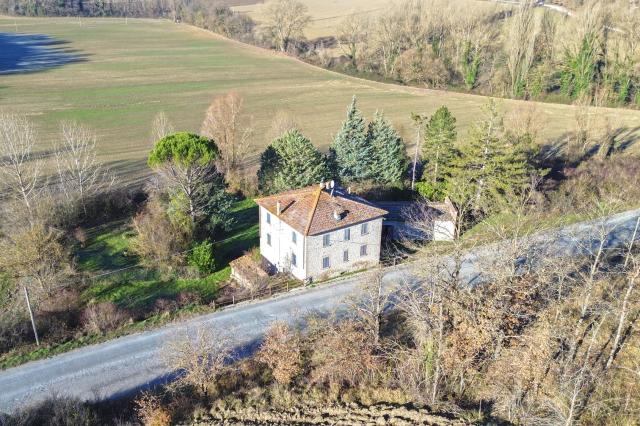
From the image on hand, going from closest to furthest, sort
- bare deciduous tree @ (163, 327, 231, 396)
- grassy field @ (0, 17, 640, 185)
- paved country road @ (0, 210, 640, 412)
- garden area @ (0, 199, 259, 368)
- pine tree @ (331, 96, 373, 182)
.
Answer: bare deciduous tree @ (163, 327, 231, 396) → paved country road @ (0, 210, 640, 412) → garden area @ (0, 199, 259, 368) → pine tree @ (331, 96, 373, 182) → grassy field @ (0, 17, 640, 185)

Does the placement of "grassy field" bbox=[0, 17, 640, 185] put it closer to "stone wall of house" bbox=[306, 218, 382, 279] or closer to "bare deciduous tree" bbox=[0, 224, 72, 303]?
"bare deciduous tree" bbox=[0, 224, 72, 303]

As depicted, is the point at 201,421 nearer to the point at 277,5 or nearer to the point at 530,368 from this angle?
the point at 530,368

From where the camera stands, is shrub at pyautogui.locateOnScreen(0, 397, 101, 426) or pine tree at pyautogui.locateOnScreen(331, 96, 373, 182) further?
pine tree at pyautogui.locateOnScreen(331, 96, 373, 182)

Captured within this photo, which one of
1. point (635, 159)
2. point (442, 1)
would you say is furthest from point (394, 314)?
point (442, 1)

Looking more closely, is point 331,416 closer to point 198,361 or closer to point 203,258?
point 198,361

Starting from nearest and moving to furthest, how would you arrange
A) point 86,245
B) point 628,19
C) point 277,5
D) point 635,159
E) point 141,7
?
1. point 86,245
2. point 635,159
3. point 628,19
4. point 277,5
5. point 141,7

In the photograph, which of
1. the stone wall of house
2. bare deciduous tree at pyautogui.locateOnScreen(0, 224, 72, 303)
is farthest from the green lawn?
the stone wall of house
